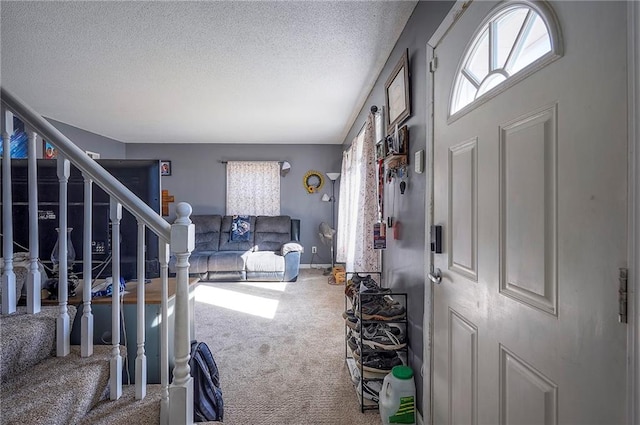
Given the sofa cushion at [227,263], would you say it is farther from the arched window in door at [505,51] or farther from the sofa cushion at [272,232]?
the arched window in door at [505,51]

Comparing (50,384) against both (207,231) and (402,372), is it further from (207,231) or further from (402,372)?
(207,231)

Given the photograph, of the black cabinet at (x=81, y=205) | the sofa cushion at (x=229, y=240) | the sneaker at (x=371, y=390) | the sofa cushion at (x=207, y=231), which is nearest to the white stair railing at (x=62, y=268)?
the black cabinet at (x=81, y=205)

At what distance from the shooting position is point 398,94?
2.04 m

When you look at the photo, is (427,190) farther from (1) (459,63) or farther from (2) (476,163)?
(1) (459,63)

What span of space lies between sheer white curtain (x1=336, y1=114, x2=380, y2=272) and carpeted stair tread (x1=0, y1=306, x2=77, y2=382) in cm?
216

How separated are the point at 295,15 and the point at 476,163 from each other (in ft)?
4.98

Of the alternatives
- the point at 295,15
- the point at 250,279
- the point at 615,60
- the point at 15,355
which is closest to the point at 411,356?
the point at 615,60

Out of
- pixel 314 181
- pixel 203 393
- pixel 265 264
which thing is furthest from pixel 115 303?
pixel 314 181

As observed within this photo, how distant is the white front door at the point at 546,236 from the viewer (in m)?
0.62

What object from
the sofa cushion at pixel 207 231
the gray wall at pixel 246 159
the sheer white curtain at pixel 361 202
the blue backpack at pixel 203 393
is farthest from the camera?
the gray wall at pixel 246 159

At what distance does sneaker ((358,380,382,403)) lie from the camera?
1.84 meters

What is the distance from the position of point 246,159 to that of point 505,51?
214 inches

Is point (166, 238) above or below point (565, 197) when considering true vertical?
below

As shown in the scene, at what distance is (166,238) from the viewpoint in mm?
1189
